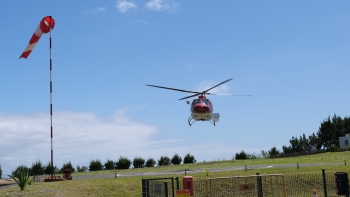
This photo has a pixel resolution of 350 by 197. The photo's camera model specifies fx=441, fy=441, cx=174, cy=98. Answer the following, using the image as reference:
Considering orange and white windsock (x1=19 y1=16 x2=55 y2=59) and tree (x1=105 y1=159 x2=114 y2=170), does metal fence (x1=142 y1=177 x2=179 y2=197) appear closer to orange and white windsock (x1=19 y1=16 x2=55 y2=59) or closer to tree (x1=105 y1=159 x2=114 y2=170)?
orange and white windsock (x1=19 y1=16 x2=55 y2=59)

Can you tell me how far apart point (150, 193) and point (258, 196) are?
16.5ft

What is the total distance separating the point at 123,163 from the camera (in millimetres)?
53844

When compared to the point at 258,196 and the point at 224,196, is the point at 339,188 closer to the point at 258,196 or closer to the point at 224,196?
the point at 258,196

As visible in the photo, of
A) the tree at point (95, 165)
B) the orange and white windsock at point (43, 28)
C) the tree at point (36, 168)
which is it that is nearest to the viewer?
the orange and white windsock at point (43, 28)

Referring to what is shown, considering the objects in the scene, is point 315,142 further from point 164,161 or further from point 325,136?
point 164,161

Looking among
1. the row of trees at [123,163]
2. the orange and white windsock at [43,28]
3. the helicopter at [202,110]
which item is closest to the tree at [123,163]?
the row of trees at [123,163]

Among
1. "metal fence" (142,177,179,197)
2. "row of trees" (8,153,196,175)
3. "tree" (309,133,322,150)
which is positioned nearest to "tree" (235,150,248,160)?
"row of trees" (8,153,196,175)

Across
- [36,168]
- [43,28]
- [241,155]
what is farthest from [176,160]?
[43,28]

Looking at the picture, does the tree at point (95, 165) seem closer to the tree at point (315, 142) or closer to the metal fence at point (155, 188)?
the metal fence at point (155, 188)

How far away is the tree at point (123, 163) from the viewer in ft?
177

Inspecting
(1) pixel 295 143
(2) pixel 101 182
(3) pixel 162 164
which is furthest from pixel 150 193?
(1) pixel 295 143

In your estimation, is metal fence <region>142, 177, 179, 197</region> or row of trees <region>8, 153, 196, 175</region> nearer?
metal fence <region>142, 177, 179, 197</region>

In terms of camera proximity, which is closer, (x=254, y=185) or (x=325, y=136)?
(x=254, y=185)

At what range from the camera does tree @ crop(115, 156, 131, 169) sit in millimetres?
53938
